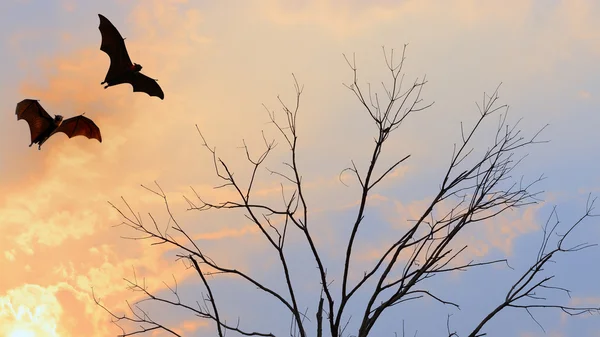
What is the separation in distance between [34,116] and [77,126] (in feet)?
2.95

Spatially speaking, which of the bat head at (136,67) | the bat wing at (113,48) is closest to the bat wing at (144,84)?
the bat head at (136,67)

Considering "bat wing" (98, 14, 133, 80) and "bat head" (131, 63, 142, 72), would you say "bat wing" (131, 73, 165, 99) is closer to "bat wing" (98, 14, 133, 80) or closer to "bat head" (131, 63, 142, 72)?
"bat head" (131, 63, 142, 72)

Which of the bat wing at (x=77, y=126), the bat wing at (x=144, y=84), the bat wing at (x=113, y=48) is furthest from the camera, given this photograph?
the bat wing at (x=77, y=126)

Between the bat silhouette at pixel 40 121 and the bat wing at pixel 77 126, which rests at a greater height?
the bat wing at pixel 77 126

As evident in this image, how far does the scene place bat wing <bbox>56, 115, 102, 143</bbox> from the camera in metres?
13.8

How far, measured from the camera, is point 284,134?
6531 millimetres

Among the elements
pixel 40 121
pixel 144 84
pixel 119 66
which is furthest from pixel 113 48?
pixel 40 121

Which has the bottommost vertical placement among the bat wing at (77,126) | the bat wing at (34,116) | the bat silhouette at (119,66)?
the bat wing at (34,116)

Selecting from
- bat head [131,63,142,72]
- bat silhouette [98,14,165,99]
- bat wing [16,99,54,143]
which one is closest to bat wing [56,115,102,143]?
bat wing [16,99,54,143]

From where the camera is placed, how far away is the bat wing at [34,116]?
1315 centimetres

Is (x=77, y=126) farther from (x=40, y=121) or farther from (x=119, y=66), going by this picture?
(x=119, y=66)

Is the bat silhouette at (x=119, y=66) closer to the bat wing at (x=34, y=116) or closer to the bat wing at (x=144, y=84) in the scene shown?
the bat wing at (x=144, y=84)

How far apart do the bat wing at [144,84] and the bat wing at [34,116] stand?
1.91 m

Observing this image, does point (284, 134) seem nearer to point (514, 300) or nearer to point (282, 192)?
point (282, 192)
